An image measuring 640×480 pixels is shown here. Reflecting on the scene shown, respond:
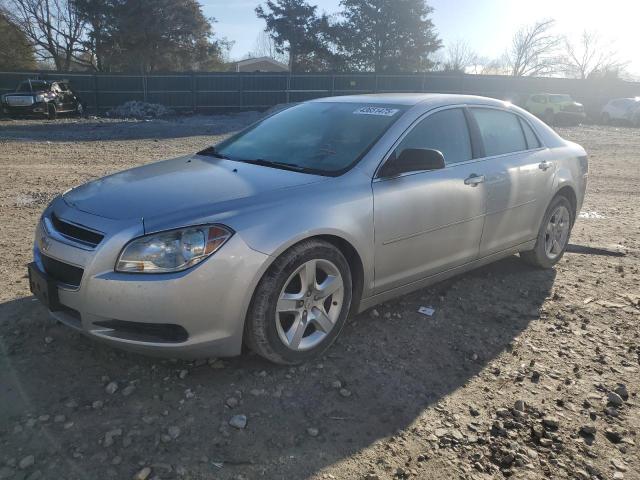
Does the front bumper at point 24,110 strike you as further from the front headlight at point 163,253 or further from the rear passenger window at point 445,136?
the front headlight at point 163,253

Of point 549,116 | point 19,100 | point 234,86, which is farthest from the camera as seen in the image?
point 234,86

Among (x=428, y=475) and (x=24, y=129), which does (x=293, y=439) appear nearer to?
(x=428, y=475)

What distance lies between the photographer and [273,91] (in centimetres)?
2897

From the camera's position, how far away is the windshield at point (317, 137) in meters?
3.65

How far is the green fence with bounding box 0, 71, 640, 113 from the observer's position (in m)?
26.7

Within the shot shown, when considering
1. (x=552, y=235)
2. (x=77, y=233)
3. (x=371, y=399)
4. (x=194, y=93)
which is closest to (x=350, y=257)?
(x=371, y=399)

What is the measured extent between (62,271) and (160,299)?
2.22ft

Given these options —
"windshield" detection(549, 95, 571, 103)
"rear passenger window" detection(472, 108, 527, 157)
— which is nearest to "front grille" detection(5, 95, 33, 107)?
"rear passenger window" detection(472, 108, 527, 157)

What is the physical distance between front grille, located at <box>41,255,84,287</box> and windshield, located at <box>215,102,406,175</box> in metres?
1.46

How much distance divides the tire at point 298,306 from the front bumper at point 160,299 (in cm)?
11

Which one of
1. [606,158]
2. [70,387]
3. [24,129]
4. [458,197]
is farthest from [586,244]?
[24,129]

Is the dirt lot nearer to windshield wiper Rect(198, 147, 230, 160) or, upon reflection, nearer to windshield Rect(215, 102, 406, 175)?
windshield Rect(215, 102, 406, 175)

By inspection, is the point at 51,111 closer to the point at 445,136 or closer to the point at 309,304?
the point at 445,136

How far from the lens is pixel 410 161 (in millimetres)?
3561
